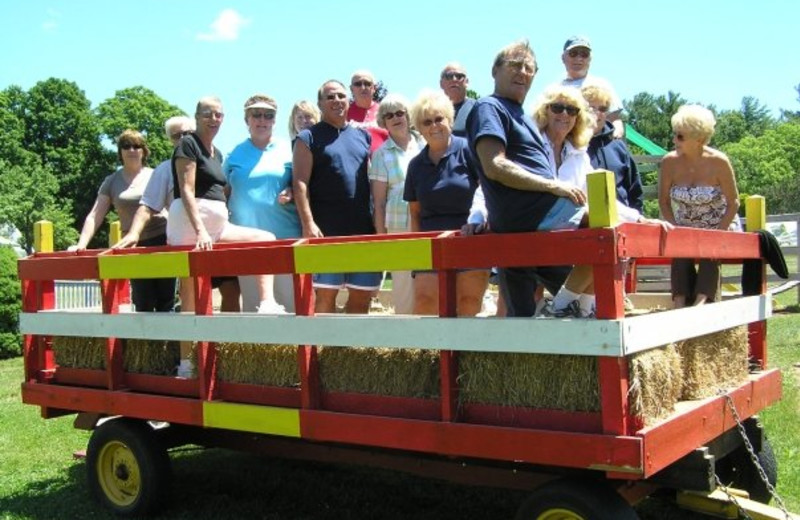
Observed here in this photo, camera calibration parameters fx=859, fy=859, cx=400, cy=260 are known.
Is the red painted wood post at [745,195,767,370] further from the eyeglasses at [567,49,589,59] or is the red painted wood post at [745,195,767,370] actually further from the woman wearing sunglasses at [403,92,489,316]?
the eyeglasses at [567,49,589,59]

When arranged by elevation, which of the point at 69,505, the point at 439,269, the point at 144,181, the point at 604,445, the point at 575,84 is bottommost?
the point at 69,505

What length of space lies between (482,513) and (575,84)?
302cm

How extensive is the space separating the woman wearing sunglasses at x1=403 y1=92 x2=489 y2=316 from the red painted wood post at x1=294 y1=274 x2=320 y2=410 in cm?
84

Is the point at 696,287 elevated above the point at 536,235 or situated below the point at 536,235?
below

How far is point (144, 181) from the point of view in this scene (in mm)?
6582

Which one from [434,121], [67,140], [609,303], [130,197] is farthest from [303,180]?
[67,140]

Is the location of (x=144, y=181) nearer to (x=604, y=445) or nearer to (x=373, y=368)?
(x=373, y=368)

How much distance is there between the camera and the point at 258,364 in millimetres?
4484

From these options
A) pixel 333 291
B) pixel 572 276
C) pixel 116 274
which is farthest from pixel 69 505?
pixel 572 276

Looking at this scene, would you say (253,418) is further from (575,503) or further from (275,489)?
(575,503)

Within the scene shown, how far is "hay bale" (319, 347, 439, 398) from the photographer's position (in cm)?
389

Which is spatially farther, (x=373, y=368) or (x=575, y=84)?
(x=575, y=84)

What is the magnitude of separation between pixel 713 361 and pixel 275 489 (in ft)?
9.82

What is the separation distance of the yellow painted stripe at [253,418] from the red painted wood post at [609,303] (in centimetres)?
159
